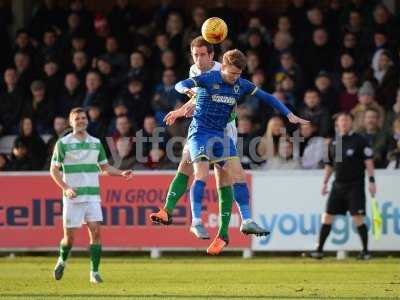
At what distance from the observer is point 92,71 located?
75.5 feet

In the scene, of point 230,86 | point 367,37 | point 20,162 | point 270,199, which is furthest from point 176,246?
point 230,86

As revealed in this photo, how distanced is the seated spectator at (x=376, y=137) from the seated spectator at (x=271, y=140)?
1.38 m

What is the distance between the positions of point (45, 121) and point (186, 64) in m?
2.92

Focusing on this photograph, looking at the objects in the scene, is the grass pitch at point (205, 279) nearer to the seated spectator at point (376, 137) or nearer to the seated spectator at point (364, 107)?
the seated spectator at point (376, 137)

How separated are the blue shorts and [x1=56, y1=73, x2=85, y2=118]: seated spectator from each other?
9674mm

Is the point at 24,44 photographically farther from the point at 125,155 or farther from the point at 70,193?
the point at 70,193

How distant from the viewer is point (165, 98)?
2219 cm

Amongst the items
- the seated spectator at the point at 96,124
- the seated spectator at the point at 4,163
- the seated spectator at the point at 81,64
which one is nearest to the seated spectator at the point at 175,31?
the seated spectator at the point at 81,64

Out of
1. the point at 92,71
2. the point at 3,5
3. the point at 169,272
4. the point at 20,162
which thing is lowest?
the point at 169,272

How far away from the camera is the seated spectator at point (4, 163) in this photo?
69.7ft

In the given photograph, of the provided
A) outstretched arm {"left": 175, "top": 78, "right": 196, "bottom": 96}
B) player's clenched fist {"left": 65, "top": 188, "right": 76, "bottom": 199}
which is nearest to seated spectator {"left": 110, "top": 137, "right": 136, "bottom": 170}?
player's clenched fist {"left": 65, "top": 188, "right": 76, "bottom": 199}

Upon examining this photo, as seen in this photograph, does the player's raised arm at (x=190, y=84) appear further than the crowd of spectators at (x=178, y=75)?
No

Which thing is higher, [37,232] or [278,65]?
[278,65]

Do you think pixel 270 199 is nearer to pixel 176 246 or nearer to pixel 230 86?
pixel 176 246
